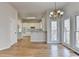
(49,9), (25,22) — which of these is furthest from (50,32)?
(25,22)

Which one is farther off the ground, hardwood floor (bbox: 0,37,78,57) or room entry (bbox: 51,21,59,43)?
room entry (bbox: 51,21,59,43)

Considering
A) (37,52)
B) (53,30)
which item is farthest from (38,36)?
(37,52)

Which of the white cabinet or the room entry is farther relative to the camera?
the white cabinet

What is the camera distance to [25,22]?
70.6ft

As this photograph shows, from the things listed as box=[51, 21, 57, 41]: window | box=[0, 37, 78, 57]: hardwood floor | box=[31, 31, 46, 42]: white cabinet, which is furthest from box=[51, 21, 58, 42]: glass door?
box=[0, 37, 78, 57]: hardwood floor

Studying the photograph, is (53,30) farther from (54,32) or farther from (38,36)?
(38,36)

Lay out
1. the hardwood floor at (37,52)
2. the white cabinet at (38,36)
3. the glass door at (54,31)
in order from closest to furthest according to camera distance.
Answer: the hardwood floor at (37,52) < the glass door at (54,31) < the white cabinet at (38,36)

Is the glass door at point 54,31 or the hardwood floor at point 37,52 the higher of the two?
the glass door at point 54,31

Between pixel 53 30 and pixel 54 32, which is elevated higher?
pixel 53 30

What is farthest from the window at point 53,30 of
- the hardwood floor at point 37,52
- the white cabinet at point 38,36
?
the hardwood floor at point 37,52

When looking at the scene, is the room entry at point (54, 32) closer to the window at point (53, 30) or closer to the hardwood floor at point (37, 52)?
the window at point (53, 30)

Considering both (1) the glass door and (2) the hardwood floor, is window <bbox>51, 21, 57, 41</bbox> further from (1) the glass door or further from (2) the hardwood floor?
(2) the hardwood floor

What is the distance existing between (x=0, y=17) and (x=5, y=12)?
28.1 inches

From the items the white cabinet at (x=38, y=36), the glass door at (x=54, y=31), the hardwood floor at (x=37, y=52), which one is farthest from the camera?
the white cabinet at (x=38, y=36)
